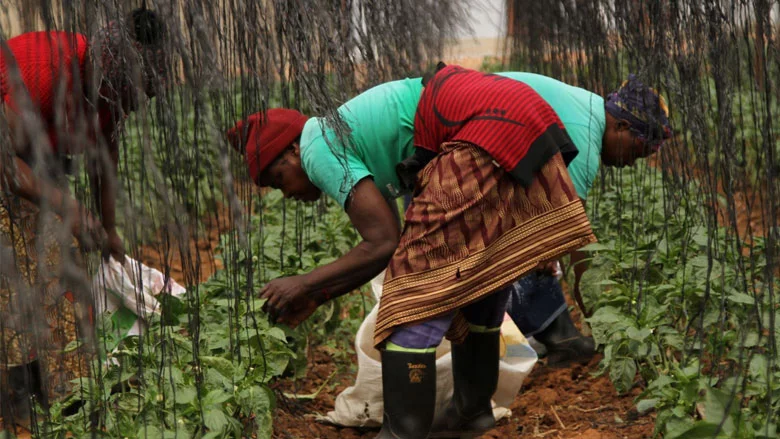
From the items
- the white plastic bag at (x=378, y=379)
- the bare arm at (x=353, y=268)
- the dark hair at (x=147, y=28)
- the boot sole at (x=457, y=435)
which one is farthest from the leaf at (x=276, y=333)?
the dark hair at (x=147, y=28)


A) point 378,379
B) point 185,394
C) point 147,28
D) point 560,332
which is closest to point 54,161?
point 185,394

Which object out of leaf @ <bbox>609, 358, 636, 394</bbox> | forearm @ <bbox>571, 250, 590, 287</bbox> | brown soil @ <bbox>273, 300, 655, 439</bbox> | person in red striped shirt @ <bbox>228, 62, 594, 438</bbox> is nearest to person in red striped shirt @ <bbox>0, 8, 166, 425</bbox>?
person in red striped shirt @ <bbox>228, 62, 594, 438</bbox>

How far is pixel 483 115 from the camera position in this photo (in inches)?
87.7

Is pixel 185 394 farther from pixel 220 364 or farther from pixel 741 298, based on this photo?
pixel 741 298

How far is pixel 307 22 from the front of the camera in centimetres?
197

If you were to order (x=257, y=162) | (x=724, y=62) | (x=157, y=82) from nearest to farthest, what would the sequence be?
1. (x=157, y=82)
2. (x=724, y=62)
3. (x=257, y=162)

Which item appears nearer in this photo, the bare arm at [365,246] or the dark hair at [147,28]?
the dark hair at [147,28]

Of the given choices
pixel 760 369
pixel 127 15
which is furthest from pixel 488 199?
pixel 127 15

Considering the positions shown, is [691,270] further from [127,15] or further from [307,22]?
[127,15]

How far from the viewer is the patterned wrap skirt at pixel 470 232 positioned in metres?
2.22

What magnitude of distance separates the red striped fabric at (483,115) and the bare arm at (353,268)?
200 mm

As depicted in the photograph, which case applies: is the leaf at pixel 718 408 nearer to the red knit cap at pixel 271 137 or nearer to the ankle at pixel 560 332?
the red knit cap at pixel 271 137

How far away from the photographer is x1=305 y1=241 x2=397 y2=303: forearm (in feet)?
7.80

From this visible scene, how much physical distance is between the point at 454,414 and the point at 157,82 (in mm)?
1385
